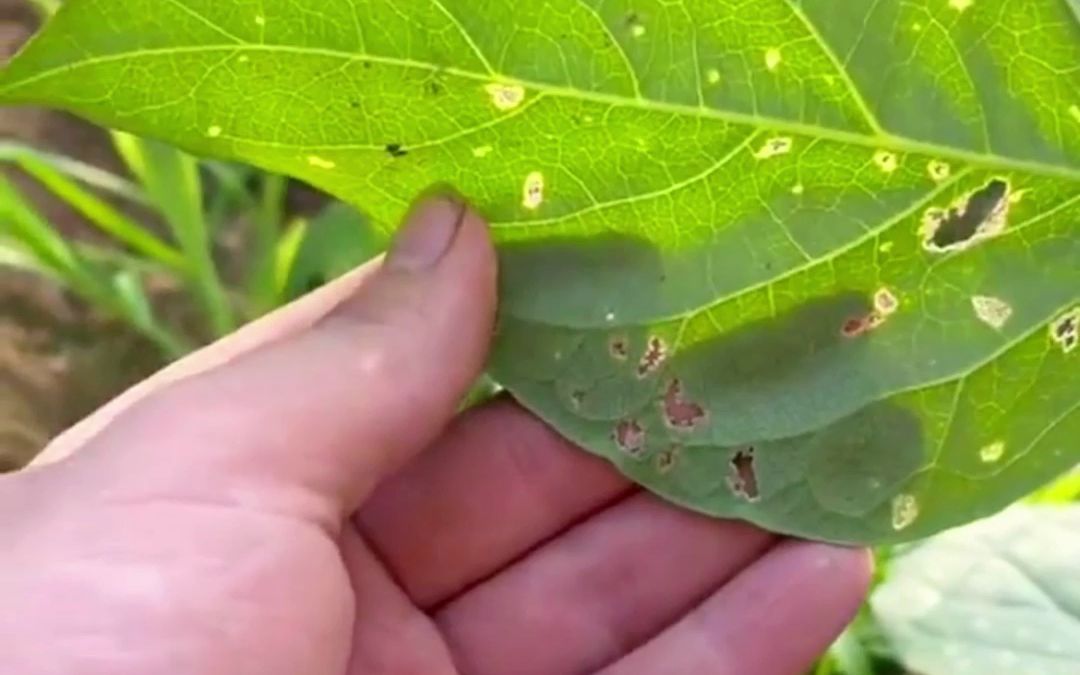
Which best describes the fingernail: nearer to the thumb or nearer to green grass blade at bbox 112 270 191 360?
the thumb

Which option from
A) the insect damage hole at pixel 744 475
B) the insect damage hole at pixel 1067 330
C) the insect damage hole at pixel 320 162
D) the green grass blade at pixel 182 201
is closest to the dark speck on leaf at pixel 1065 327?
the insect damage hole at pixel 1067 330

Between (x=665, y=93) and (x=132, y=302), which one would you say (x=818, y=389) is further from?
(x=132, y=302)

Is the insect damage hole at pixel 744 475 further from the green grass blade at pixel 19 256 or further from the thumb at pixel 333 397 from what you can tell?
the green grass blade at pixel 19 256

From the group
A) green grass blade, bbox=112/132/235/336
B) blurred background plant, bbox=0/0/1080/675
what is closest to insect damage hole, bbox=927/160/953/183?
blurred background plant, bbox=0/0/1080/675

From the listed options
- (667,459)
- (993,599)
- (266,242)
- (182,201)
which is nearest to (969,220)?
(667,459)

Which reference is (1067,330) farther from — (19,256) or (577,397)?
(19,256)

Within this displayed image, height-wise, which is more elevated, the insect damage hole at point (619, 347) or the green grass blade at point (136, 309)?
the insect damage hole at point (619, 347)

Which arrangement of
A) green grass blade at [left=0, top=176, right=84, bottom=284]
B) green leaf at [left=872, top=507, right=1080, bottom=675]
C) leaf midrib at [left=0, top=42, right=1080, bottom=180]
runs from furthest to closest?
green grass blade at [left=0, top=176, right=84, bottom=284] → green leaf at [left=872, top=507, right=1080, bottom=675] → leaf midrib at [left=0, top=42, right=1080, bottom=180]
